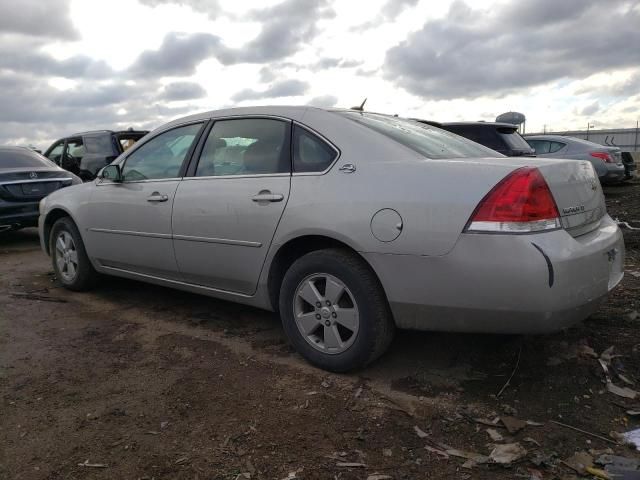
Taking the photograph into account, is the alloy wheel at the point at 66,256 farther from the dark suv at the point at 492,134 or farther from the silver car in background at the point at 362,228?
the dark suv at the point at 492,134

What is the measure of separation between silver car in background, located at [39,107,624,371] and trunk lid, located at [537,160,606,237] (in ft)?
0.04

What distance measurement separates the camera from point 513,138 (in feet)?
29.6

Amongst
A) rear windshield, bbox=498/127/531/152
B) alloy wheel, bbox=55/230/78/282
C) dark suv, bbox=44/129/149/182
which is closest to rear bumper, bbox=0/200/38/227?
dark suv, bbox=44/129/149/182

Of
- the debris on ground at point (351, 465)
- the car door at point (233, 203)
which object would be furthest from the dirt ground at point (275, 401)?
the car door at point (233, 203)

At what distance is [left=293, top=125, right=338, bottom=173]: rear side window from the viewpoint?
3.28 meters

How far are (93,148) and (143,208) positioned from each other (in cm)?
663

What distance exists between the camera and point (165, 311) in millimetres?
4617

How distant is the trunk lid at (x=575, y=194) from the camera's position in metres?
2.78

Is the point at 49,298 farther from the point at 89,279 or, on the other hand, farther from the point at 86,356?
the point at 86,356

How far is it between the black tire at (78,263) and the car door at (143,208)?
250 mm

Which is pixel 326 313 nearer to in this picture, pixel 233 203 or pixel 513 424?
pixel 233 203

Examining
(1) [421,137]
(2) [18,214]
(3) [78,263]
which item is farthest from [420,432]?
(2) [18,214]

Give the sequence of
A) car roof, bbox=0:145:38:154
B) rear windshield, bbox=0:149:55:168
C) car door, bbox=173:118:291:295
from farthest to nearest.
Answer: car roof, bbox=0:145:38:154
rear windshield, bbox=0:149:55:168
car door, bbox=173:118:291:295

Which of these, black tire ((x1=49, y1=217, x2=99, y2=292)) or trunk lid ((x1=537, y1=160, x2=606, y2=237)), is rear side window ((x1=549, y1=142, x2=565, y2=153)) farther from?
black tire ((x1=49, y1=217, x2=99, y2=292))
